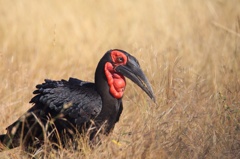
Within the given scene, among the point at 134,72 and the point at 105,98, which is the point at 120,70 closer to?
the point at 134,72

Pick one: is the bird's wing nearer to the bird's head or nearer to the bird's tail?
the bird's head

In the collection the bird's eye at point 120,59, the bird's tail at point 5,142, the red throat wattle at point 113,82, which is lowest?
the bird's tail at point 5,142

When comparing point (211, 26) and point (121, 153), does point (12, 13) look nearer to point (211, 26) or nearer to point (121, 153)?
point (211, 26)

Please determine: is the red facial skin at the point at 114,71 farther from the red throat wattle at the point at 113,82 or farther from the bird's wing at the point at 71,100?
the bird's wing at the point at 71,100

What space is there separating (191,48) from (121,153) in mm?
3826

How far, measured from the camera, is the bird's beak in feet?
19.4

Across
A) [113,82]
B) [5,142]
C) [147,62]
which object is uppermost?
[147,62]

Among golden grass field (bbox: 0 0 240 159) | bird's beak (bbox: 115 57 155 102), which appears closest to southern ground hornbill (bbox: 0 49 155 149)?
bird's beak (bbox: 115 57 155 102)

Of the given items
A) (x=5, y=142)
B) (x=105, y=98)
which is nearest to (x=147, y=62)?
(x=105, y=98)

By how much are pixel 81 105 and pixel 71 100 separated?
0.10 meters

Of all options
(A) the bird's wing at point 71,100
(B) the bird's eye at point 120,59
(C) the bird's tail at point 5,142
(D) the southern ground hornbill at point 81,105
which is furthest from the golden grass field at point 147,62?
(B) the bird's eye at point 120,59

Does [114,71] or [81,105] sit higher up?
[114,71]

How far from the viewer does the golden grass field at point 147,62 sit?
567 centimetres

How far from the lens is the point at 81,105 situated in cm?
577
